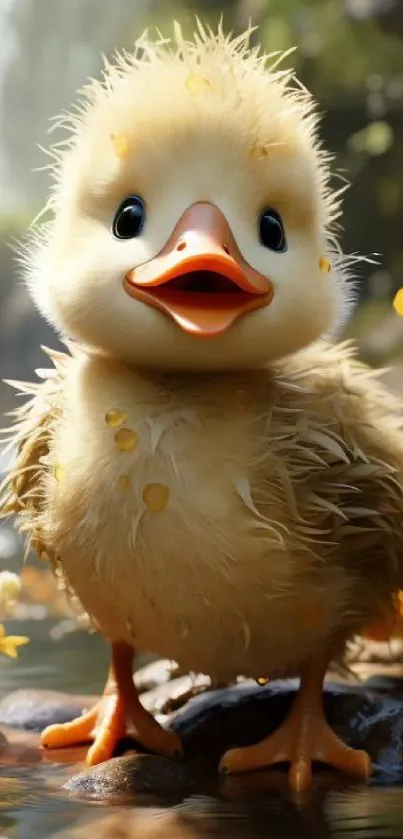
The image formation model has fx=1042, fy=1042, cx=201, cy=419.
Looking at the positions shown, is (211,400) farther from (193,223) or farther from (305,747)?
(305,747)

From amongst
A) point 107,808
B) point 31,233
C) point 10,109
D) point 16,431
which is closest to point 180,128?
point 31,233

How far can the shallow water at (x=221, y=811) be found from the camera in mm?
511

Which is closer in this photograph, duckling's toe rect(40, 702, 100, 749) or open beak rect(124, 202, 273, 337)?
open beak rect(124, 202, 273, 337)

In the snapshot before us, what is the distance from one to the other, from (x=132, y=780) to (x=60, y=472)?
0.61 feet

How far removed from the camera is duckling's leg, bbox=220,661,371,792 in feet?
2.15

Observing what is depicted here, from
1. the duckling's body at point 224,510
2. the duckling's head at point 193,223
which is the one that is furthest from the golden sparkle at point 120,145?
the duckling's body at point 224,510

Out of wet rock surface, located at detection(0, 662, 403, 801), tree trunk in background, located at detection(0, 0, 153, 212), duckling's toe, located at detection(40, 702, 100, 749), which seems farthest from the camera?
Answer: tree trunk in background, located at detection(0, 0, 153, 212)

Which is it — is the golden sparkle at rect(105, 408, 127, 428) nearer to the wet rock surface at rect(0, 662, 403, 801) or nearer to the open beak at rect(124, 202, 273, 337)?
the open beak at rect(124, 202, 273, 337)

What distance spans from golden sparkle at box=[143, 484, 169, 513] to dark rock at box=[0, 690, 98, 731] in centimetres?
30

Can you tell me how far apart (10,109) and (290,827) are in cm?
113

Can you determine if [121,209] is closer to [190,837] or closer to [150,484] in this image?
[150,484]

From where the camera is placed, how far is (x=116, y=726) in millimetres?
716

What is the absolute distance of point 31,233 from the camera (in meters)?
0.71

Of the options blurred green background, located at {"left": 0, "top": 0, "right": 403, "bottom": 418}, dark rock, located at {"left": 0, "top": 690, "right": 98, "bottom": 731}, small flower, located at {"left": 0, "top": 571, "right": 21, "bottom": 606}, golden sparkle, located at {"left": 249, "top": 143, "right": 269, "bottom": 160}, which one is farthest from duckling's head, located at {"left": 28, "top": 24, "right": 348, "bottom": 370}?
blurred green background, located at {"left": 0, "top": 0, "right": 403, "bottom": 418}
